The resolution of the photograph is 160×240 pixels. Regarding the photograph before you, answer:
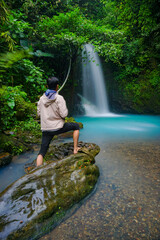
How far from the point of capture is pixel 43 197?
2012 mm

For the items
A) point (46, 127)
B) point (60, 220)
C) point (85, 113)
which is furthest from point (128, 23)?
point (60, 220)

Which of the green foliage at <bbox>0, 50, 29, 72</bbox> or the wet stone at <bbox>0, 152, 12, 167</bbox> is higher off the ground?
the green foliage at <bbox>0, 50, 29, 72</bbox>

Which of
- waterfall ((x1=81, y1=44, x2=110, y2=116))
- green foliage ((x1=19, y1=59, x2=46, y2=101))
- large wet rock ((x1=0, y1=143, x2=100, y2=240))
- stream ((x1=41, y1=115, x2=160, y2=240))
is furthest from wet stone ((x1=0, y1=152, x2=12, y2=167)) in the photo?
waterfall ((x1=81, y1=44, x2=110, y2=116))

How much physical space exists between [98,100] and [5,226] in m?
13.9

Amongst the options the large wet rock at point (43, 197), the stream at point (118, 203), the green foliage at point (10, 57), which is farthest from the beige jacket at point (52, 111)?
the stream at point (118, 203)

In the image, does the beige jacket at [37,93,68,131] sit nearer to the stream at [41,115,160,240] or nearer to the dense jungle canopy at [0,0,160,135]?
the stream at [41,115,160,240]

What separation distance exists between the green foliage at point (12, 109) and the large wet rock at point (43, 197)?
3.37 meters

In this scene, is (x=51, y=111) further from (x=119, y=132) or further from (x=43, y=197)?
(x=119, y=132)

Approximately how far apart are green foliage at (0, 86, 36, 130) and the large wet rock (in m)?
3.37

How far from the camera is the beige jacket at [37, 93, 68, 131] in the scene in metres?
2.66

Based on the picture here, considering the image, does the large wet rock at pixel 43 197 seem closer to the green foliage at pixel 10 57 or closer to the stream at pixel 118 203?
the stream at pixel 118 203

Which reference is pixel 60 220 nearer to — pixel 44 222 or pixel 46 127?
pixel 44 222

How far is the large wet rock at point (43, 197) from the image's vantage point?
1.68 m

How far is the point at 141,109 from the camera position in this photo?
12.3 meters
